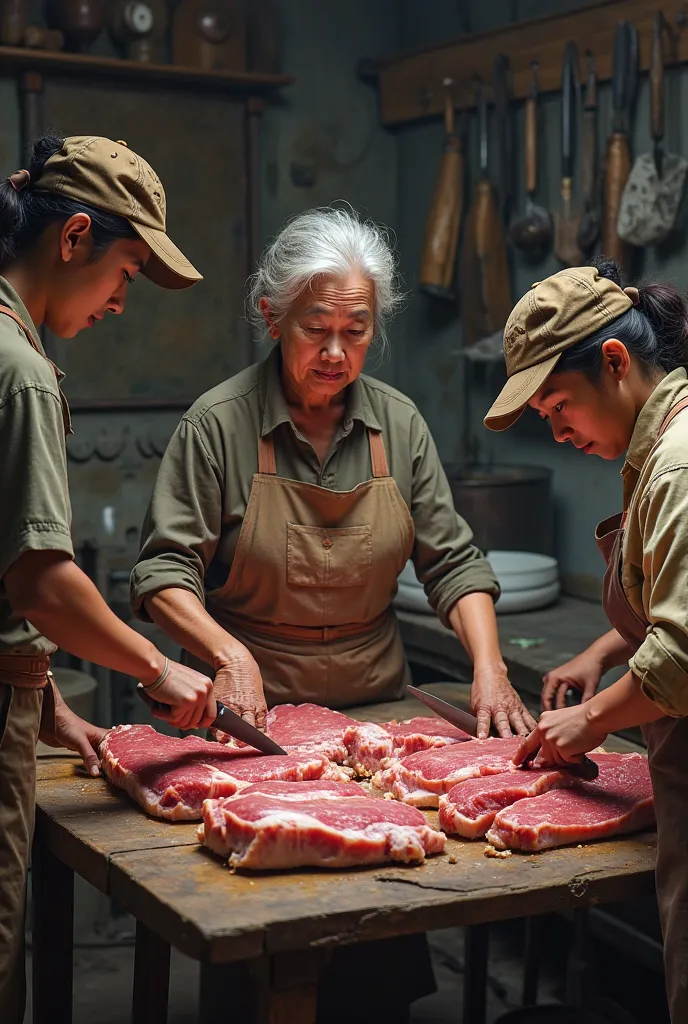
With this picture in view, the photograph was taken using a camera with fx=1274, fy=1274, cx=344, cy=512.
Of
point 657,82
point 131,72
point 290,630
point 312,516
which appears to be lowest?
point 290,630

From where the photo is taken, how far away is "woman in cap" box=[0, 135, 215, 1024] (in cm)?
250

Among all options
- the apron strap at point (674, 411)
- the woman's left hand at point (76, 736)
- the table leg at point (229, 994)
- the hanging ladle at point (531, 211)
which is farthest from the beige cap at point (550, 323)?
the hanging ladle at point (531, 211)

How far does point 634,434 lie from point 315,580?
4.14 feet

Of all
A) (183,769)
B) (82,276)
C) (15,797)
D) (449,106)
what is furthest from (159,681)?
(449,106)

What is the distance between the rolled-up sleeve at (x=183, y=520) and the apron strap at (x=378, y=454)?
47 centimetres

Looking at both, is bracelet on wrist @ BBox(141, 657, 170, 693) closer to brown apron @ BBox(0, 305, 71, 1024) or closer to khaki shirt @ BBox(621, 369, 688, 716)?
brown apron @ BBox(0, 305, 71, 1024)

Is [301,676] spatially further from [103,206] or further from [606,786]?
[103,206]

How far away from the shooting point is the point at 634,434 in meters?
2.64

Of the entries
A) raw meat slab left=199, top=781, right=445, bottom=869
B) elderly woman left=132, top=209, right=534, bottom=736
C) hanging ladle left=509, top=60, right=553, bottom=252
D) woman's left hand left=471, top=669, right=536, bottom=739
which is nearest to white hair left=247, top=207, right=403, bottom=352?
Result: elderly woman left=132, top=209, right=534, bottom=736

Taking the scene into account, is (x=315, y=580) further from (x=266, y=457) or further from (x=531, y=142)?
(x=531, y=142)

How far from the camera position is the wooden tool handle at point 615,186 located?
509 cm

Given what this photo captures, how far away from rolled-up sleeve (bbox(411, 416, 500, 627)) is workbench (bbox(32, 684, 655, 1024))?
41.2 inches

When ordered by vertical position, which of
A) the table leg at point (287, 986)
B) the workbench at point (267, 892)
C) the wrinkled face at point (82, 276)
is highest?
the wrinkled face at point (82, 276)

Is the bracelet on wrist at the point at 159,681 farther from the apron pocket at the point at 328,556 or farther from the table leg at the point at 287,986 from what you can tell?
the apron pocket at the point at 328,556
